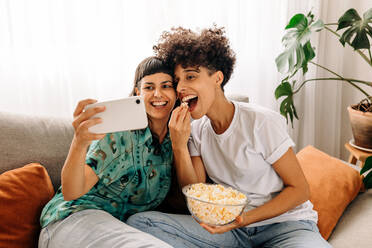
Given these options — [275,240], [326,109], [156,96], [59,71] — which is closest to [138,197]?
[156,96]

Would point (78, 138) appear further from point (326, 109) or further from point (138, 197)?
point (326, 109)

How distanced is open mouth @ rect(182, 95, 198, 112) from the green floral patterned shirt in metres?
0.18

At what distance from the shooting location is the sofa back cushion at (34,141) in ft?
4.10

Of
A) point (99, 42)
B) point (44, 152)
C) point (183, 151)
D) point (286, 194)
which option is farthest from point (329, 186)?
point (99, 42)

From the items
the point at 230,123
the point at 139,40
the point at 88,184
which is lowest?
the point at 88,184

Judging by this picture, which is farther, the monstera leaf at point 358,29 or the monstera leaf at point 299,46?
the monstera leaf at point 299,46

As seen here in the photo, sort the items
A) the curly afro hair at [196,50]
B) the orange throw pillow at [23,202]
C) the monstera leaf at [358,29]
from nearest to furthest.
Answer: the orange throw pillow at [23,202] → the curly afro hair at [196,50] → the monstera leaf at [358,29]

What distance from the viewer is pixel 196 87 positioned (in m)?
1.21

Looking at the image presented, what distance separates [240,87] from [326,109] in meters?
0.91

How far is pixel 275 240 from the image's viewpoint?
1.21 m

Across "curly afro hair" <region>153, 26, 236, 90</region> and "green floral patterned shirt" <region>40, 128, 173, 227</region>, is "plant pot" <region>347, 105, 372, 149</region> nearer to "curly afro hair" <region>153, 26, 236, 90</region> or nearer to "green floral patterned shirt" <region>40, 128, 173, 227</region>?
"curly afro hair" <region>153, 26, 236, 90</region>

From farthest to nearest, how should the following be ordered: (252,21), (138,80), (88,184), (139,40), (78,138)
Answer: (252,21), (139,40), (138,80), (88,184), (78,138)

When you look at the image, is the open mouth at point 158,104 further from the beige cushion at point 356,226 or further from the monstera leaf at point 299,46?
the monstera leaf at point 299,46

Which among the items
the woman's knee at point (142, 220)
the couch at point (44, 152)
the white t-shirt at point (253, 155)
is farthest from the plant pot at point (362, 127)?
the woman's knee at point (142, 220)
